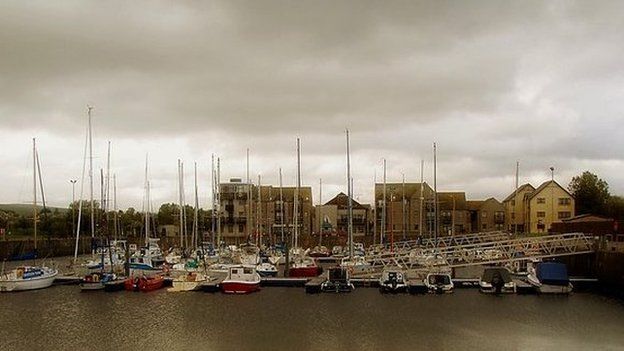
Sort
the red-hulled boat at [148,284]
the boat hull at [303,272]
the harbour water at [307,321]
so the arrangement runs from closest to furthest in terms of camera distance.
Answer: the harbour water at [307,321]
the red-hulled boat at [148,284]
the boat hull at [303,272]

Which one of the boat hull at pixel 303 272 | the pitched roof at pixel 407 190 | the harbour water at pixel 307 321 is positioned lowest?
the harbour water at pixel 307 321

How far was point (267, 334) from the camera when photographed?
38219mm

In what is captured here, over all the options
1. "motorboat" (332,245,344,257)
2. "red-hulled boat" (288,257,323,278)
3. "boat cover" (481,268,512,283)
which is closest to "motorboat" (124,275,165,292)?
"red-hulled boat" (288,257,323,278)

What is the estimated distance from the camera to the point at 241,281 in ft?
186

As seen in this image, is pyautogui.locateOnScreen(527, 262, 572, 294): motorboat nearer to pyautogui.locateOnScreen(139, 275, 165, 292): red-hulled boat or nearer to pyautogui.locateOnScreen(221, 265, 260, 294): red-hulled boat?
pyautogui.locateOnScreen(221, 265, 260, 294): red-hulled boat

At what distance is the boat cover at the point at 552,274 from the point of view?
54312 mm

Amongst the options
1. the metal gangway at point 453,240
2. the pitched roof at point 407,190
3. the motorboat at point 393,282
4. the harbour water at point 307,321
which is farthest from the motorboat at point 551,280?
the pitched roof at point 407,190

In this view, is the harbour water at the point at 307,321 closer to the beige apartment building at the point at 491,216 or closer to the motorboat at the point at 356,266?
the motorboat at the point at 356,266

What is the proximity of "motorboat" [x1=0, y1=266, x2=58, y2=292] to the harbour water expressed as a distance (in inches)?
94.7

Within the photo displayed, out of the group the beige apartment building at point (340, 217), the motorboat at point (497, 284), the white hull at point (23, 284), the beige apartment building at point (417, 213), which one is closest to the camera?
the motorboat at point (497, 284)

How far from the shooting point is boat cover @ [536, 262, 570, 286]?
5431cm

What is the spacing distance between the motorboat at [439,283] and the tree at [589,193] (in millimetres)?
85371

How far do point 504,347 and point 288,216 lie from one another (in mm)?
99687

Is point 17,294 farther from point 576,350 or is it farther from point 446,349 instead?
point 576,350
